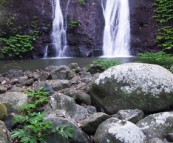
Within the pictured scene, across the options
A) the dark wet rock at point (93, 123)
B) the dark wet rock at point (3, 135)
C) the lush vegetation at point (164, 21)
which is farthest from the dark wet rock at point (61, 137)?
the lush vegetation at point (164, 21)

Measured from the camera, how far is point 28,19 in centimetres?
1396

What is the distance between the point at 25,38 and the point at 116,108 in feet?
36.0

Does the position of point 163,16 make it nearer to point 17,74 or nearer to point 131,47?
point 131,47

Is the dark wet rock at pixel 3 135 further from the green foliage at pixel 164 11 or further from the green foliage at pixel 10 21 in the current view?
the green foliage at pixel 164 11

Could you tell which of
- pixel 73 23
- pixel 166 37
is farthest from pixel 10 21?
pixel 166 37

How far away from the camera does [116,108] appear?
3.33 m

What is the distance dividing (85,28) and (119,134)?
1184cm

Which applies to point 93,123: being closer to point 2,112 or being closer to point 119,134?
point 119,134

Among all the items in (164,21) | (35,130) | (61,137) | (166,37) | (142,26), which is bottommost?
(61,137)

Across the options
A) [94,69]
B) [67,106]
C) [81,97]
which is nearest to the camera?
[67,106]

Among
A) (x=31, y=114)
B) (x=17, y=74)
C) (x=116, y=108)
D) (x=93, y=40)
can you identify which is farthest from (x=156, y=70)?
(x=93, y=40)

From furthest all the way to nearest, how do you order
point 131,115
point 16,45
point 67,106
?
1. point 16,45
2. point 67,106
3. point 131,115

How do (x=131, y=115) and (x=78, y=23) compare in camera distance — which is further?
(x=78, y=23)

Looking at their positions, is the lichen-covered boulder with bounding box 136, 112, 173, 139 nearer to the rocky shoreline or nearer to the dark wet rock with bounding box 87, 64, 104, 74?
the rocky shoreline
